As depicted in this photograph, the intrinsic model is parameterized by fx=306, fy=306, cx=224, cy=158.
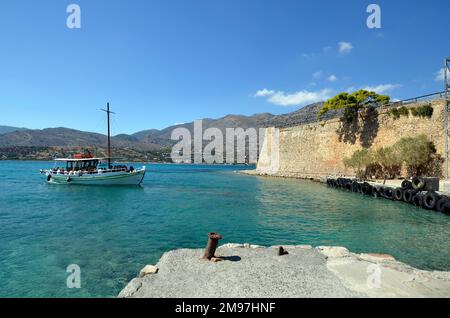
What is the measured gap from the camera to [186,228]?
44.7 feet

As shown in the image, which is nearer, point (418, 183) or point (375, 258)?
point (375, 258)

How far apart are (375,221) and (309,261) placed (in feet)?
31.4

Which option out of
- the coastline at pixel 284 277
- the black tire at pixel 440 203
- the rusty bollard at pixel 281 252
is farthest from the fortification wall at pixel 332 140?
the rusty bollard at pixel 281 252

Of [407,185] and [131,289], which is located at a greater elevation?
[407,185]

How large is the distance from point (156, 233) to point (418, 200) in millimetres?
16997

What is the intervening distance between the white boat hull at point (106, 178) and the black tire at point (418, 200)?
28.1 meters

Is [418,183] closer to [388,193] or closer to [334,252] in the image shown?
[388,193]

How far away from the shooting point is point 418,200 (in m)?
19.9

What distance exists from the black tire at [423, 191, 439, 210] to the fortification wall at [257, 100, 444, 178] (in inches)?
394

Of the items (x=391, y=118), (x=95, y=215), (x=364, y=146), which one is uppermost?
(x=391, y=118)

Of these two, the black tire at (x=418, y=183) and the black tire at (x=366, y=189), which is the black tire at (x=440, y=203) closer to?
the black tire at (x=418, y=183)

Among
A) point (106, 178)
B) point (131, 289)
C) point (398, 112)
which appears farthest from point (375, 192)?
point (106, 178)
